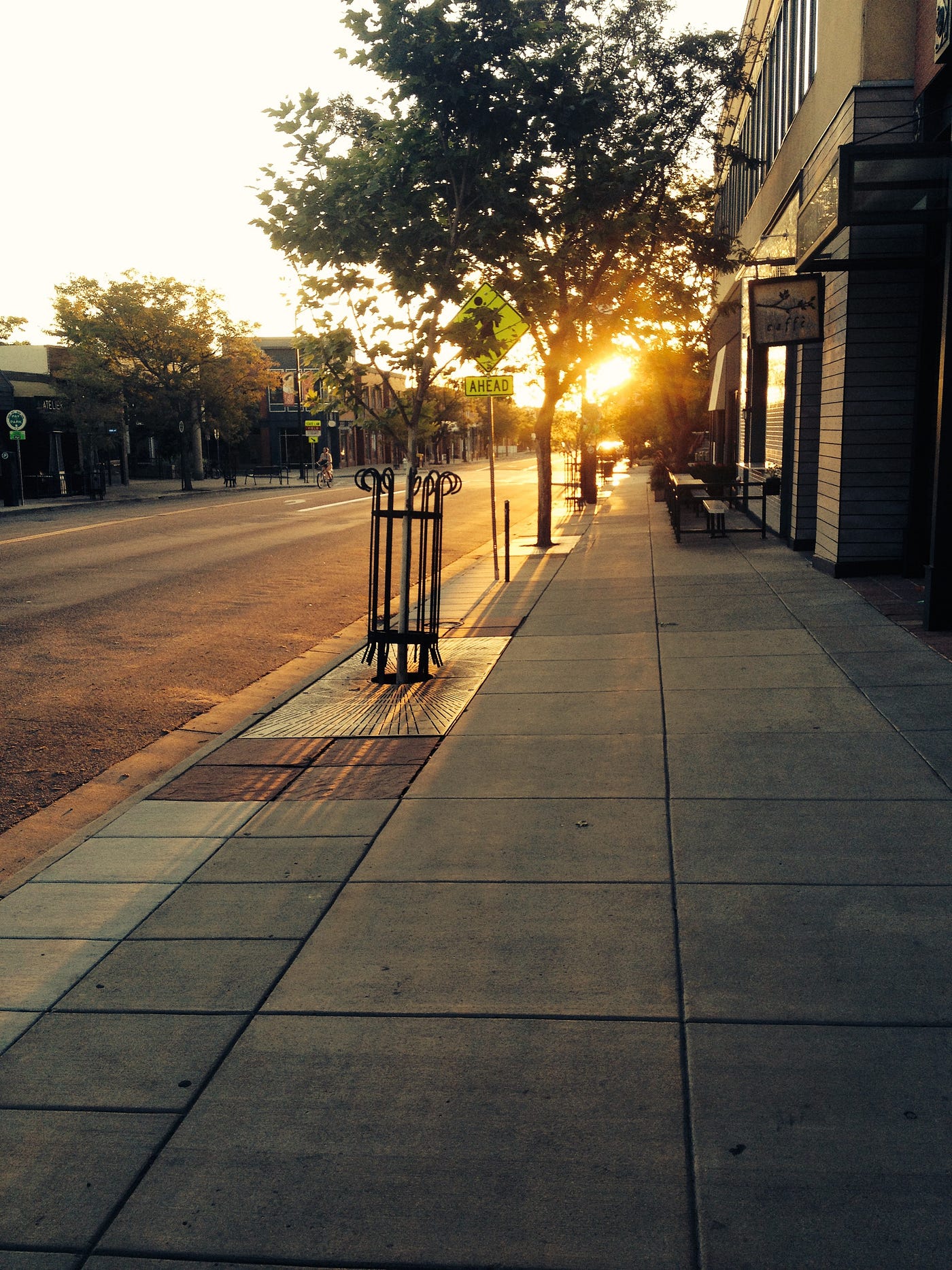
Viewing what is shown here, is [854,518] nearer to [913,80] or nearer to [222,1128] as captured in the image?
[913,80]

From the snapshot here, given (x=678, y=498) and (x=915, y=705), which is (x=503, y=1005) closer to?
(x=915, y=705)

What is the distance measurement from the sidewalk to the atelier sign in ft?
26.0

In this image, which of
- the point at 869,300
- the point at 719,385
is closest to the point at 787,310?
the point at 869,300

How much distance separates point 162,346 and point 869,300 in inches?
1601

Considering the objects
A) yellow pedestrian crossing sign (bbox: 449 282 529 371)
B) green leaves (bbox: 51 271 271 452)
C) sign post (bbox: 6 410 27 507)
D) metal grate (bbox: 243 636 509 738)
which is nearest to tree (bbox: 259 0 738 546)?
yellow pedestrian crossing sign (bbox: 449 282 529 371)

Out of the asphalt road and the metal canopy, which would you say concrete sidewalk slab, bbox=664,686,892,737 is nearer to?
the asphalt road

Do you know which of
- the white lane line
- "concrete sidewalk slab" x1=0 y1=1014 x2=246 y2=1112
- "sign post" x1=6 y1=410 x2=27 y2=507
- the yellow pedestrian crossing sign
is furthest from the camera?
"sign post" x1=6 y1=410 x2=27 y2=507

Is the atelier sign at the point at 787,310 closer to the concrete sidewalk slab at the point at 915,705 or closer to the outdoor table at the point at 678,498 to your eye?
the outdoor table at the point at 678,498

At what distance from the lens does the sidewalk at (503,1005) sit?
2730 millimetres

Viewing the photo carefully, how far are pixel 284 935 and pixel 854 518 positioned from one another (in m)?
9.90

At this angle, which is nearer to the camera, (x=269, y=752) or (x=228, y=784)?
(x=228, y=784)

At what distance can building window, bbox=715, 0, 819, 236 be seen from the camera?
16.5m

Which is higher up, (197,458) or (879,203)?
(879,203)

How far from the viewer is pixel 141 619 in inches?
497
